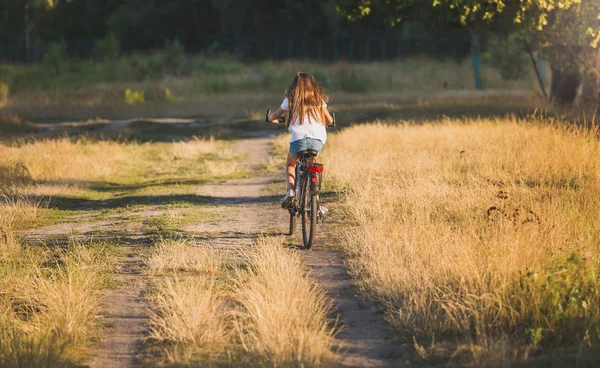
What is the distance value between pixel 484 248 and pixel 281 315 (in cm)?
216

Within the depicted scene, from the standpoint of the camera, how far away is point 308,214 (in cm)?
1027

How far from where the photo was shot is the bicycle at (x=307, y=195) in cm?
1002

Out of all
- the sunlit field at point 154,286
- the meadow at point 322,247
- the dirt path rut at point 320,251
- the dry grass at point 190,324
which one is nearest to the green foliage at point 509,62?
the meadow at point 322,247

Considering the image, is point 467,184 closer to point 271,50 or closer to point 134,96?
point 134,96

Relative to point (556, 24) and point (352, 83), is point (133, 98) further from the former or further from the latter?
point (556, 24)

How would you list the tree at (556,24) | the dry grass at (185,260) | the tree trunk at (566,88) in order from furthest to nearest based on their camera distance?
the tree trunk at (566,88)
the tree at (556,24)
the dry grass at (185,260)

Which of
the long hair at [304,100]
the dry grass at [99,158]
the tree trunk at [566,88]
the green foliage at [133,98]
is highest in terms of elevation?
the long hair at [304,100]

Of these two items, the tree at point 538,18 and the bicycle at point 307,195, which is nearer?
the bicycle at point 307,195

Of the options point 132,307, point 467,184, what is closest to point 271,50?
point 467,184

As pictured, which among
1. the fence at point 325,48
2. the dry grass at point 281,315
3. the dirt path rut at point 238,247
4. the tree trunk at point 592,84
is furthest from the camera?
the fence at point 325,48

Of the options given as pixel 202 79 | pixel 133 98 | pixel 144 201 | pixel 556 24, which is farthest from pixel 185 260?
pixel 202 79

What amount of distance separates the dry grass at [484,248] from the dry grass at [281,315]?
568 millimetres

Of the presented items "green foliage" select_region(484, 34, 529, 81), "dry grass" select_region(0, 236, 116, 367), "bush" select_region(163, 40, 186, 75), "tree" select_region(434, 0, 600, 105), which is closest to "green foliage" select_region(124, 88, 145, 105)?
"green foliage" select_region(484, 34, 529, 81)

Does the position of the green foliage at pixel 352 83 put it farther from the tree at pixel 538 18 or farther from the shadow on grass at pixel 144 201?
the shadow on grass at pixel 144 201
